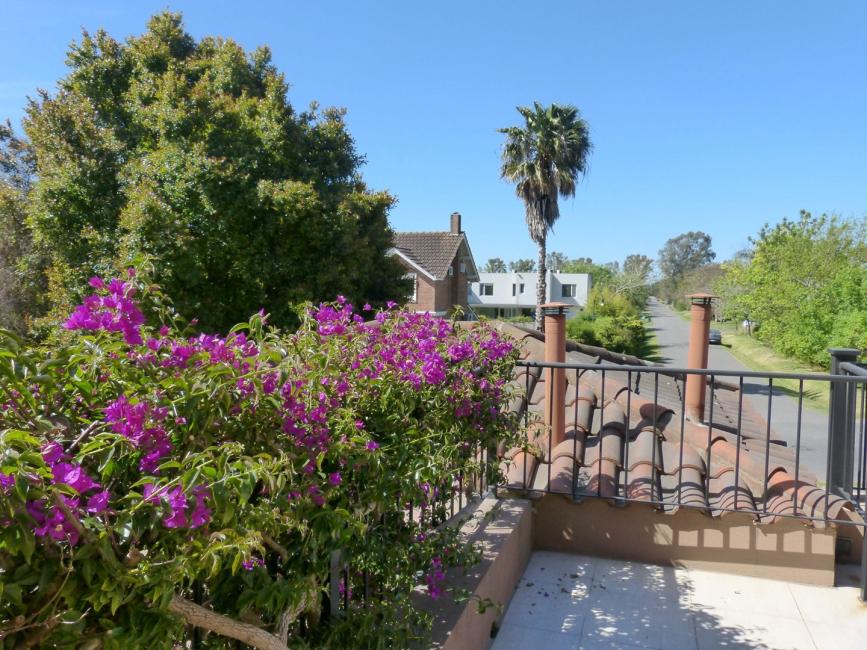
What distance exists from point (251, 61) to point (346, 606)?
1589 cm

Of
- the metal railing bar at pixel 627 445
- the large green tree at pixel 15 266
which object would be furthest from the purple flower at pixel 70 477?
the large green tree at pixel 15 266

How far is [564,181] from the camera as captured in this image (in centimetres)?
2448

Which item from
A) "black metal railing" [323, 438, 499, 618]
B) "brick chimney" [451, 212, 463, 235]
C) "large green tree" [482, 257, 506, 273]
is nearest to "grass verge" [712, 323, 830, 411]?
"black metal railing" [323, 438, 499, 618]

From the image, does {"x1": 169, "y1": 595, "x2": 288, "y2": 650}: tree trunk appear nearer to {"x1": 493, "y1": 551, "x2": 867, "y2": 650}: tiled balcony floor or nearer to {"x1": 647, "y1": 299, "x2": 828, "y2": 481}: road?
{"x1": 493, "y1": 551, "x2": 867, "y2": 650}: tiled balcony floor

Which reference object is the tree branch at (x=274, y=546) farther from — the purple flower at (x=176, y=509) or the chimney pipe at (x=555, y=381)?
the chimney pipe at (x=555, y=381)

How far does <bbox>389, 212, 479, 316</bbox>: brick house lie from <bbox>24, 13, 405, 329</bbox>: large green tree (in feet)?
47.9

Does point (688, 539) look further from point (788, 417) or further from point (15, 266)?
point (15, 266)

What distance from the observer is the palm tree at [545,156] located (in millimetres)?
24016

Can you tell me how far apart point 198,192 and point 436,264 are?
753 inches

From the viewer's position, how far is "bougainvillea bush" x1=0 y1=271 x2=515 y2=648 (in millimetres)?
901

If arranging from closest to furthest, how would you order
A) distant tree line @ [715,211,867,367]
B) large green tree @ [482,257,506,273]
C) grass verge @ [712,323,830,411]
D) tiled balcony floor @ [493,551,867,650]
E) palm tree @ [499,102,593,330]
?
1. tiled balcony floor @ [493,551,867,650]
2. grass verge @ [712,323,830,411]
3. distant tree line @ [715,211,867,367]
4. palm tree @ [499,102,593,330]
5. large green tree @ [482,257,506,273]

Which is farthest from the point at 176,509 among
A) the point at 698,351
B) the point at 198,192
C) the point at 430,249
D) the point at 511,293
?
the point at 511,293

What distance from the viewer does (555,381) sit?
394cm

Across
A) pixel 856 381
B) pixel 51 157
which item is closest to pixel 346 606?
pixel 856 381
